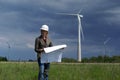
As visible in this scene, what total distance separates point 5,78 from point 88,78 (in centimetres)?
263

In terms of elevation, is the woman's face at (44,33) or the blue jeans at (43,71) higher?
the woman's face at (44,33)

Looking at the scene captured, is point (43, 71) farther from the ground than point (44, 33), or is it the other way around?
point (44, 33)

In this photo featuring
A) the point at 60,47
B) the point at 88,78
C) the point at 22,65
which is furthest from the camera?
the point at 22,65

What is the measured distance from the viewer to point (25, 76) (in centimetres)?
1341

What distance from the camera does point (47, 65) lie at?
36.2 ft

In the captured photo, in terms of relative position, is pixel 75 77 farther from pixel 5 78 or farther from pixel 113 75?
pixel 5 78

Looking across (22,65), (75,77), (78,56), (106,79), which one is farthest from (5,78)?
(78,56)

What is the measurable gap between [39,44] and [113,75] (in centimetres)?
355

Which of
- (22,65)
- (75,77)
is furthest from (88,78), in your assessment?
(22,65)

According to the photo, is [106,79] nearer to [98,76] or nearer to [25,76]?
[98,76]

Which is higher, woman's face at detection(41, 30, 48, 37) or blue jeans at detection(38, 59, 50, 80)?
woman's face at detection(41, 30, 48, 37)

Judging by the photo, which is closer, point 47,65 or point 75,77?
point 47,65

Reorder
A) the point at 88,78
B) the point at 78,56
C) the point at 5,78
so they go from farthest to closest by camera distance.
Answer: the point at 78,56, the point at 88,78, the point at 5,78

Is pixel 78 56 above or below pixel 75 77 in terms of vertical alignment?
above
